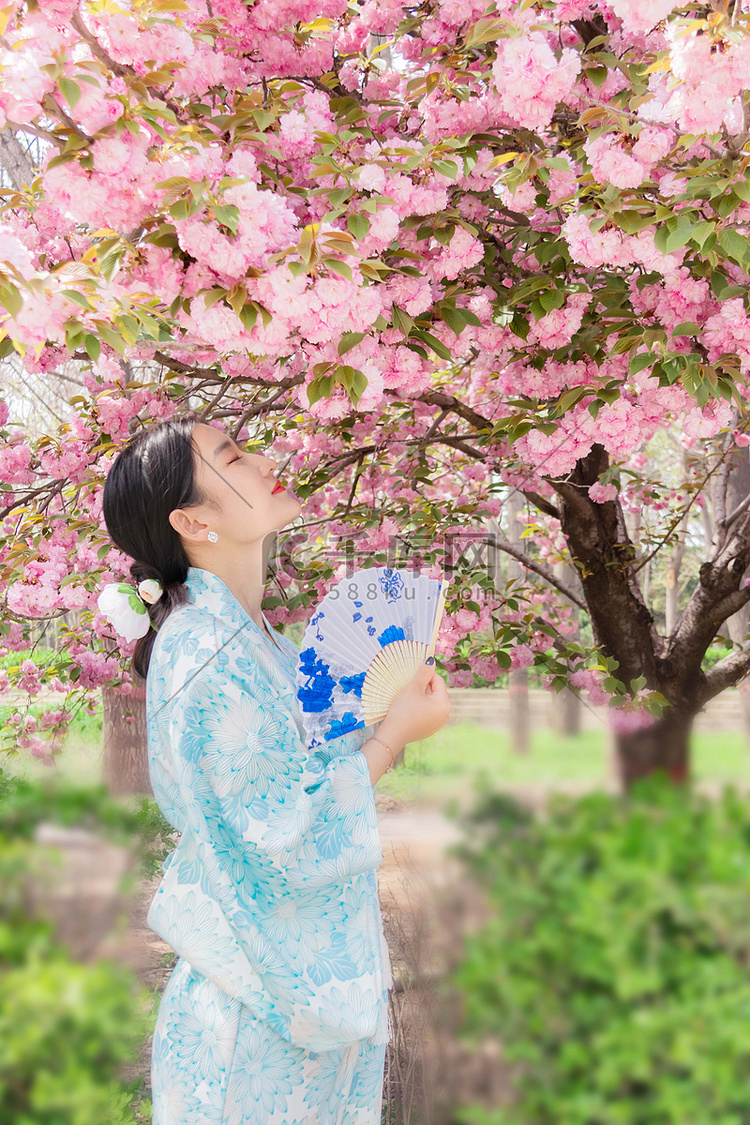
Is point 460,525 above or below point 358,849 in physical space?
above

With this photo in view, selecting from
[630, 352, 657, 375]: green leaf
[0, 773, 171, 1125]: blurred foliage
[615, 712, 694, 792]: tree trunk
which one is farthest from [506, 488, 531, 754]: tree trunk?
[630, 352, 657, 375]: green leaf

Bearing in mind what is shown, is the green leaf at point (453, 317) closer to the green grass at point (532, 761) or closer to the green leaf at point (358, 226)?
the green leaf at point (358, 226)

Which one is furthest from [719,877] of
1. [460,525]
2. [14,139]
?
[14,139]

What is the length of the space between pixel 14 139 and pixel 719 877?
3.57 m

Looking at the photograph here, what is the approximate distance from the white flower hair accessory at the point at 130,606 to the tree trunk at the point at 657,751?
2372mm

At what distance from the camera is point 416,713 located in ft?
5.05

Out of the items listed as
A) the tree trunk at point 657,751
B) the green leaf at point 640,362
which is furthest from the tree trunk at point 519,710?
the green leaf at point 640,362

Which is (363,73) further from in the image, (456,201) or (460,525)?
(460,525)

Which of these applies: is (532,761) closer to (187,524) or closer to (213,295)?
(187,524)

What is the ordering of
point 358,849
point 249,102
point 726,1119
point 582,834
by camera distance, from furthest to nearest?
1. point 582,834
2. point 726,1119
3. point 249,102
4. point 358,849

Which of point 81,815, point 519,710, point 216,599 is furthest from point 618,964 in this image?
point 519,710

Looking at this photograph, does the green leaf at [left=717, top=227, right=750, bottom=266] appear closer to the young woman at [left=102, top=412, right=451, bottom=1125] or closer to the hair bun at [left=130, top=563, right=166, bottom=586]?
the young woman at [left=102, top=412, right=451, bottom=1125]

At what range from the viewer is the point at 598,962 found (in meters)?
2.34

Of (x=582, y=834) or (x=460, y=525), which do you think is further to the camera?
(x=460, y=525)
